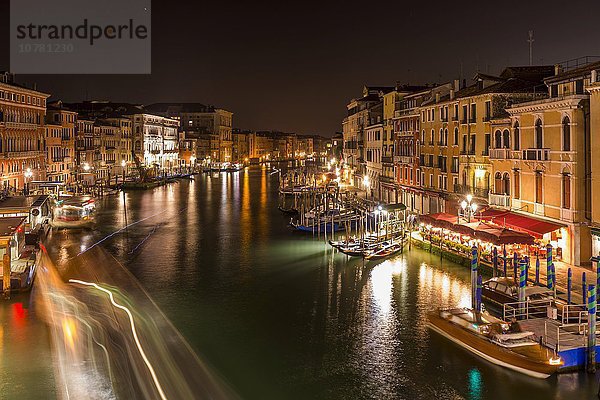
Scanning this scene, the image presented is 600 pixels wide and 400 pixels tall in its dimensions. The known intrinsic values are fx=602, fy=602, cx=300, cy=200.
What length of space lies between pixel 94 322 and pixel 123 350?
2.39 metres

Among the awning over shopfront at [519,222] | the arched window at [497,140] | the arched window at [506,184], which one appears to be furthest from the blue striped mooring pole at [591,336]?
the arched window at [497,140]

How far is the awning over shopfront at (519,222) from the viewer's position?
19.3 meters

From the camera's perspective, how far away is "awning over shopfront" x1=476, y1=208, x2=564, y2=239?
19.3 metres

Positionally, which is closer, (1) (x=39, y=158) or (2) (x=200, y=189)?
(1) (x=39, y=158)

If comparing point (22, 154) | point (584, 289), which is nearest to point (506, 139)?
point (584, 289)

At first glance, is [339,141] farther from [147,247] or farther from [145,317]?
[145,317]

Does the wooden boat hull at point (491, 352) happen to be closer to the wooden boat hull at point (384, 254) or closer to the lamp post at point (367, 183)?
the wooden boat hull at point (384, 254)

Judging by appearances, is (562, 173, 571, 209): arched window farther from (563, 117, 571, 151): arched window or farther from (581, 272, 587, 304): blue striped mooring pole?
(581, 272, 587, 304): blue striped mooring pole

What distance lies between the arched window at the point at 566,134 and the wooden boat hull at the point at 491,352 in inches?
307

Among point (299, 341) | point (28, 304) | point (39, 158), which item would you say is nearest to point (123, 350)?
point (299, 341)

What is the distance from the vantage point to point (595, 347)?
39.0 feet

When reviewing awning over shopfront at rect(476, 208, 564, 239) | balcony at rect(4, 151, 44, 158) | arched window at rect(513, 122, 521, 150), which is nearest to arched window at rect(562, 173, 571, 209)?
awning over shopfront at rect(476, 208, 564, 239)

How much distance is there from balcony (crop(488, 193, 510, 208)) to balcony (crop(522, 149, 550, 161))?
194 cm

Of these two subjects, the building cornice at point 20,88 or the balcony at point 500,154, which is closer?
the balcony at point 500,154
